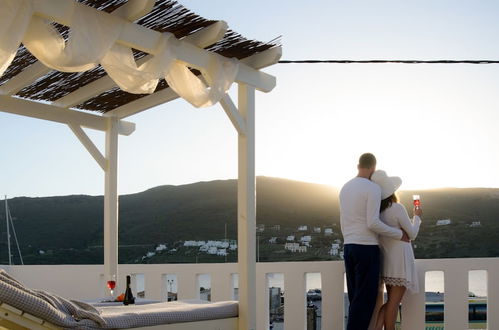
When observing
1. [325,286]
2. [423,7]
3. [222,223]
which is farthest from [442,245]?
[325,286]

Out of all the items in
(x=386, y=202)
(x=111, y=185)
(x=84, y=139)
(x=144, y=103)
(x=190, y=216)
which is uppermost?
(x=144, y=103)

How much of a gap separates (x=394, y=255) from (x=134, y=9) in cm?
222

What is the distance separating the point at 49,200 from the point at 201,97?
21845 mm

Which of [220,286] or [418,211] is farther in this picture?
[220,286]

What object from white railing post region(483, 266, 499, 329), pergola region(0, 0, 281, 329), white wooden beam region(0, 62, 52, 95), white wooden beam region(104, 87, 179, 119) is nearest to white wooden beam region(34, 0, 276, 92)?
pergola region(0, 0, 281, 329)

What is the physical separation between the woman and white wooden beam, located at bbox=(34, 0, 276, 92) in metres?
1.07

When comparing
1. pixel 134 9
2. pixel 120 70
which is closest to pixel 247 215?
pixel 120 70

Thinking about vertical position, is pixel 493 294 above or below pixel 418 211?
below

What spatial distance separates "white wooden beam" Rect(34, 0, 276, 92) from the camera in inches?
136

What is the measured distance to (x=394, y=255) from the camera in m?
4.48

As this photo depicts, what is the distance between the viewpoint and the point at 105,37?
3.67 m

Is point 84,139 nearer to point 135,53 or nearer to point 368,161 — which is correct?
point 135,53

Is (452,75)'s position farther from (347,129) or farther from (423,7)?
(423,7)

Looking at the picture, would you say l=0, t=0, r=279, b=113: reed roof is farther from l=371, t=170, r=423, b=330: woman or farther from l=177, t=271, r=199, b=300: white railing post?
l=177, t=271, r=199, b=300: white railing post
